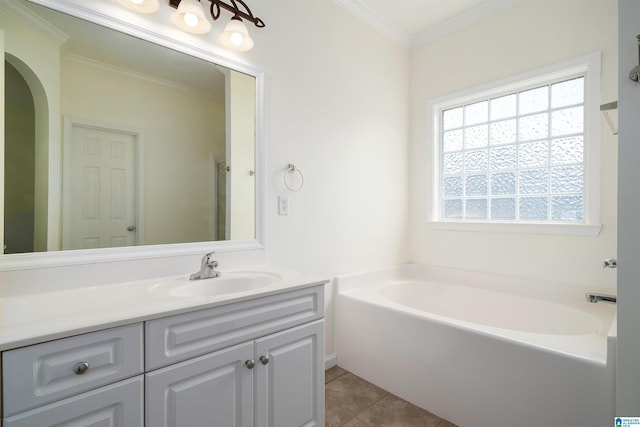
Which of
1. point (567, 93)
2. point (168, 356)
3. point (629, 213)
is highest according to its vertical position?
point (567, 93)

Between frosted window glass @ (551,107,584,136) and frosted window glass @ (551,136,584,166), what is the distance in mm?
55

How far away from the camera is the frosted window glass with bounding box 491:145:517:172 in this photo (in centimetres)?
243

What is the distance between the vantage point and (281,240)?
195 centimetres

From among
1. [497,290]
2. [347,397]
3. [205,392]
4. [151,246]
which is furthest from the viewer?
[497,290]

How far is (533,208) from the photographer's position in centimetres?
230

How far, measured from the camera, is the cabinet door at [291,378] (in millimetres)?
1239

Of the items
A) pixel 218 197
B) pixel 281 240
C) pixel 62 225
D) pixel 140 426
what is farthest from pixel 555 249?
pixel 62 225

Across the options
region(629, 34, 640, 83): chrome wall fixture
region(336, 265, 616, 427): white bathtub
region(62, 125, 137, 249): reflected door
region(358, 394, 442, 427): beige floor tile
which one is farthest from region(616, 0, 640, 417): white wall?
region(62, 125, 137, 249): reflected door

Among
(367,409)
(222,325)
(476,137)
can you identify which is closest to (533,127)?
(476,137)

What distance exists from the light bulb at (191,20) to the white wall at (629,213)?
5.69ft

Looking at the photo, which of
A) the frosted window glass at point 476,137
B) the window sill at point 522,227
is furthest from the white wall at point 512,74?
the frosted window glass at point 476,137

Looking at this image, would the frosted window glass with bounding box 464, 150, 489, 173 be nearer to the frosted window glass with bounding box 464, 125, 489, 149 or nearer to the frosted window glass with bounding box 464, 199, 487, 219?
the frosted window glass with bounding box 464, 125, 489, 149

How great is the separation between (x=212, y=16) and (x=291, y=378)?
1.86 m

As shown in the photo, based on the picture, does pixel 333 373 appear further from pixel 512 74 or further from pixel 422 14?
pixel 422 14
